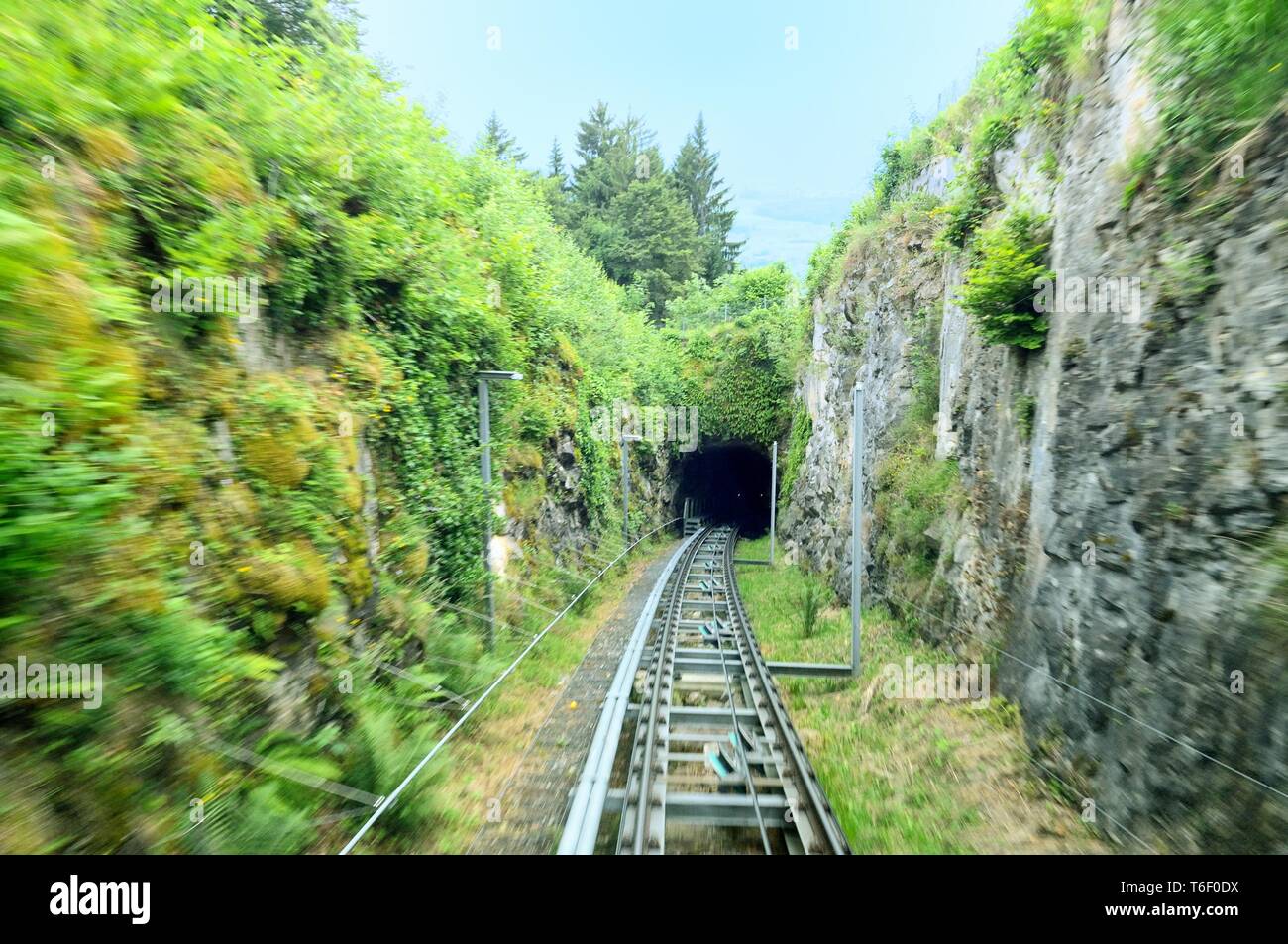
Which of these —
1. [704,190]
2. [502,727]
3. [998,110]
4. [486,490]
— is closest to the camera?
[502,727]

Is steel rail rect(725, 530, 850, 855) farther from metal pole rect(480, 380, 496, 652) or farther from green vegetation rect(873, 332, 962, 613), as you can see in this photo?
metal pole rect(480, 380, 496, 652)

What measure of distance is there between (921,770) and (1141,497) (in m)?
3.73

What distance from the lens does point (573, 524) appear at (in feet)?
54.2

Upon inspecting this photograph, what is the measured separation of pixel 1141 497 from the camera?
505cm

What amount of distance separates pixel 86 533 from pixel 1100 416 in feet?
26.5

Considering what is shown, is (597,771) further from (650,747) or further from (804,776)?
(804,776)

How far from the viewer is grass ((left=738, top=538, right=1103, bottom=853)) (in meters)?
5.22

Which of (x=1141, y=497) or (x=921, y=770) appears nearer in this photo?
(x=1141, y=497)

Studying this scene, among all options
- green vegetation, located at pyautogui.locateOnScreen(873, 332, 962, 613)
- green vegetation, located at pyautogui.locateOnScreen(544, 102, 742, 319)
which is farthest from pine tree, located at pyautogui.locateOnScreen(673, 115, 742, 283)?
green vegetation, located at pyautogui.locateOnScreen(873, 332, 962, 613)

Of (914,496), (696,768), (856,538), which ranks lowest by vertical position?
(696,768)

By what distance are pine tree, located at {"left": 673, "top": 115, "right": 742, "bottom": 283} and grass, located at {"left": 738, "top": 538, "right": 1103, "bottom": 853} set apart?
54.6 m

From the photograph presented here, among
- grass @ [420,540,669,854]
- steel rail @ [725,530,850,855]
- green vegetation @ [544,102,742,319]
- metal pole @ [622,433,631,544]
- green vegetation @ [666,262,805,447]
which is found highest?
green vegetation @ [544,102,742,319]

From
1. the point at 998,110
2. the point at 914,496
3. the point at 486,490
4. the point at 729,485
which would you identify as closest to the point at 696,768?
the point at 486,490
